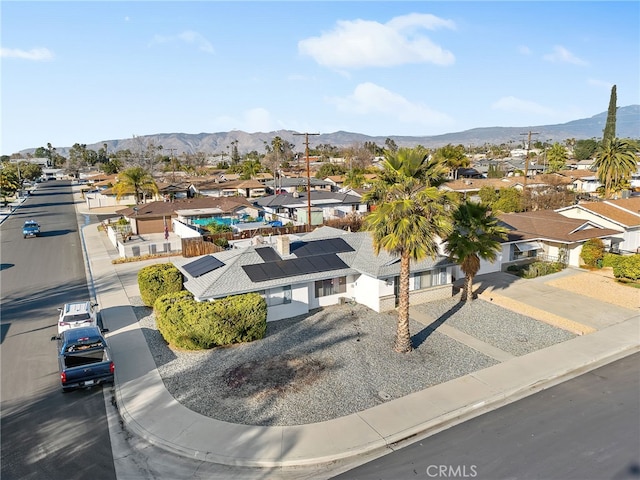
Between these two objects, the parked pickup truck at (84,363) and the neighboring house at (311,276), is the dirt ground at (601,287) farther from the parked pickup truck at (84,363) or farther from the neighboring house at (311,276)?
the parked pickup truck at (84,363)

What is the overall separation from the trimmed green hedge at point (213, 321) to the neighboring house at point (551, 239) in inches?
741

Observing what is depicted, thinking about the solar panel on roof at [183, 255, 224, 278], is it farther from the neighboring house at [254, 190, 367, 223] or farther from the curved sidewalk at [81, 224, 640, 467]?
the neighboring house at [254, 190, 367, 223]

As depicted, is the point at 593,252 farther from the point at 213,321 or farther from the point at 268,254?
the point at 213,321

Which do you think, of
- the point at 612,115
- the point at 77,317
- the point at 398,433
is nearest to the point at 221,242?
the point at 77,317

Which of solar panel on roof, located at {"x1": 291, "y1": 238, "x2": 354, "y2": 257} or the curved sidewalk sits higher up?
solar panel on roof, located at {"x1": 291, "y1": 238, "x2": 354, "y2": 257}

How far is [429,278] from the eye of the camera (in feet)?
85.2

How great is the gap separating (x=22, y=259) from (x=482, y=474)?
41.7 metres

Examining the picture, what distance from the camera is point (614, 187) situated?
164 feet

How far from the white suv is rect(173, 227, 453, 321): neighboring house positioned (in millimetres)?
4690

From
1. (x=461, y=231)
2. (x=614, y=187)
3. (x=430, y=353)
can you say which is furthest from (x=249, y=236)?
(x=614, y=187)

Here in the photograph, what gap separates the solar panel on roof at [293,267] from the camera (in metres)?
22.4

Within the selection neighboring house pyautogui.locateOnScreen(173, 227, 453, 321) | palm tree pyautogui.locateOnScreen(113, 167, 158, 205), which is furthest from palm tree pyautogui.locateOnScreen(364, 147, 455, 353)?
palm tree pyautogui.locateOnScreen(113, 167, 158, 205)

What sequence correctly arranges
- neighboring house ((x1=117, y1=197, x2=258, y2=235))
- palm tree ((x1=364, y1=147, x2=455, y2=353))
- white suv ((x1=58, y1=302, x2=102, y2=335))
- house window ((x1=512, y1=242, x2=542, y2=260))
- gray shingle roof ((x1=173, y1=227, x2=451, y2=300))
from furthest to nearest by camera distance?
neighboring house ((x1=117, y1=197, x2=258, y2=235)), house window ((x1=512, y1=242, x2=542, y2=260)), gray shingle roof ((x1=173, y1=227, x2=451, y2=300)), white suv ((x1=58, y1=302, x2=102, y2=335)), palm tree ((x1=364, y1=147, x2=455, y2=353))

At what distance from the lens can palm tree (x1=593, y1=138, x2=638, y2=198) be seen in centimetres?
4631
